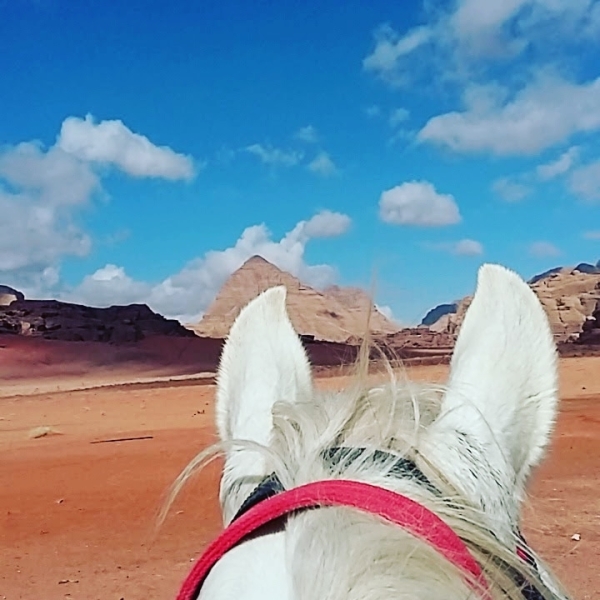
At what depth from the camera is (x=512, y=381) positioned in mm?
1572

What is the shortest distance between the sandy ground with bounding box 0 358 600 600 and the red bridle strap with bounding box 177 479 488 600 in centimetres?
Result: 42

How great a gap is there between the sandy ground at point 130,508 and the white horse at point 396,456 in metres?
0.16

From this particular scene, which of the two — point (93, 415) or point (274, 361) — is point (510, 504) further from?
point (93, 415)

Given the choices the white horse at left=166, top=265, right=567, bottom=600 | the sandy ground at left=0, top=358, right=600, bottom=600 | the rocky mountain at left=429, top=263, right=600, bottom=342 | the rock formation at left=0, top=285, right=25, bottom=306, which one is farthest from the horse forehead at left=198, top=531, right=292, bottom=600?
the rock formation at left=0, top=285, right=25, bottom=306

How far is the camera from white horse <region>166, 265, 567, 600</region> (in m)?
1.12

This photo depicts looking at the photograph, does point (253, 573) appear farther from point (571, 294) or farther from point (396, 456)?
point (571, 294)

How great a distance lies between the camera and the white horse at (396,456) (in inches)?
44.1

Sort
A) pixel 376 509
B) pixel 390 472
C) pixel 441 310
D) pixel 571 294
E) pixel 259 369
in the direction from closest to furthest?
pixel 376 509, pixel 390 472, pixel 259 369, pixel 441 310, pixel 571 294

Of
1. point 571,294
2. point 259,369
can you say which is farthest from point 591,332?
point 259,369

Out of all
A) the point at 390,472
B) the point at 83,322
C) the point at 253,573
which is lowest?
the point at 253,573

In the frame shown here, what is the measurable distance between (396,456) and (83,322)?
36649 mm

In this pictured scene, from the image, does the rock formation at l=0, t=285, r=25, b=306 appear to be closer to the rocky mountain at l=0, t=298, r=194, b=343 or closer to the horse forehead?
the rocky mountain at l=0, t=298, r=194, b=343

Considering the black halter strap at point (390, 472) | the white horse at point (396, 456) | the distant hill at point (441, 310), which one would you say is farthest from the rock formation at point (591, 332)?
the black halter strap at point (390, 472)

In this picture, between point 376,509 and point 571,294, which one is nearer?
point 376,509
